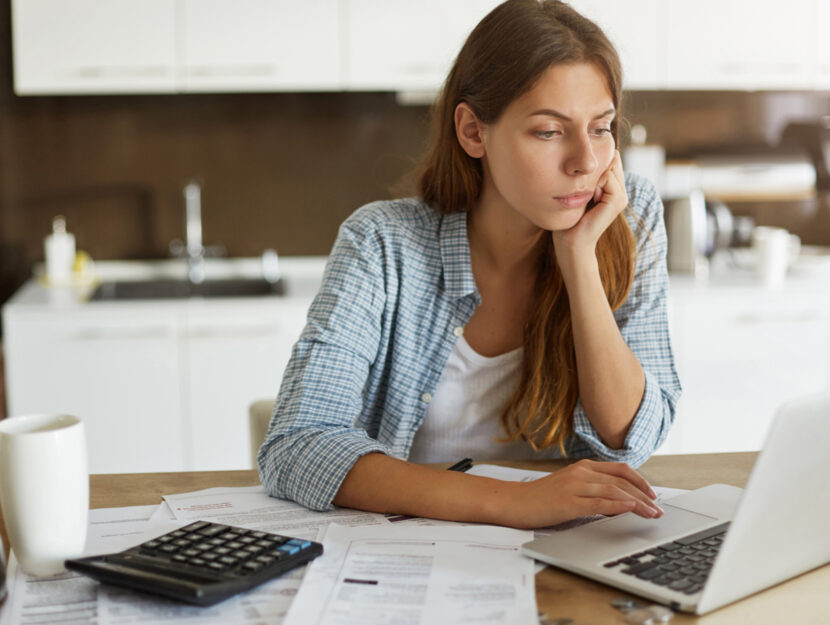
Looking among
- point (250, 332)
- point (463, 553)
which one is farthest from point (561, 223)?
point (250, 332)

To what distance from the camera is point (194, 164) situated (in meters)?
3.31

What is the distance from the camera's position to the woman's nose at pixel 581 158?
1.25 meters

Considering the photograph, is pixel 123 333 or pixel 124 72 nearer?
pixel 123 333

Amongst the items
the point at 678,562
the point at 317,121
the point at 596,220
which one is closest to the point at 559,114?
the point at 596,220

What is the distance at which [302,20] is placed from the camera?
2.95 meters

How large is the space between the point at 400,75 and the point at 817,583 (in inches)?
93.8

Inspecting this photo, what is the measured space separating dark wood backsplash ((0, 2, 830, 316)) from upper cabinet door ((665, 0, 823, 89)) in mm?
298

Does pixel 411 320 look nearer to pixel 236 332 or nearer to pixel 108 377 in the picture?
pixel 236 332

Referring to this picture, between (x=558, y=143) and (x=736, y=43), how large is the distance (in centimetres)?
210

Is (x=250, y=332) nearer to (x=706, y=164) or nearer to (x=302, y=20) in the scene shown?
(x=302, y=20)

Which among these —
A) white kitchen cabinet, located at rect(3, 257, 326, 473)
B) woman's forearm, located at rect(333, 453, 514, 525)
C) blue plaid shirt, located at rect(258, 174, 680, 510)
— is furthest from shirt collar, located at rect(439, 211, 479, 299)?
white kitchen cabinet, located at rect(3, 257, 326, 473)

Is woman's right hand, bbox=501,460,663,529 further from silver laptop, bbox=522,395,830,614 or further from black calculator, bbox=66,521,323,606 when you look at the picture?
black calculator, bbox=66,521,323,606

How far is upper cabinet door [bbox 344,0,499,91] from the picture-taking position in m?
2.96

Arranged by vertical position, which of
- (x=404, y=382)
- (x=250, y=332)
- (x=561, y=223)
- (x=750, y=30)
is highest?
(x=750, y=30)
